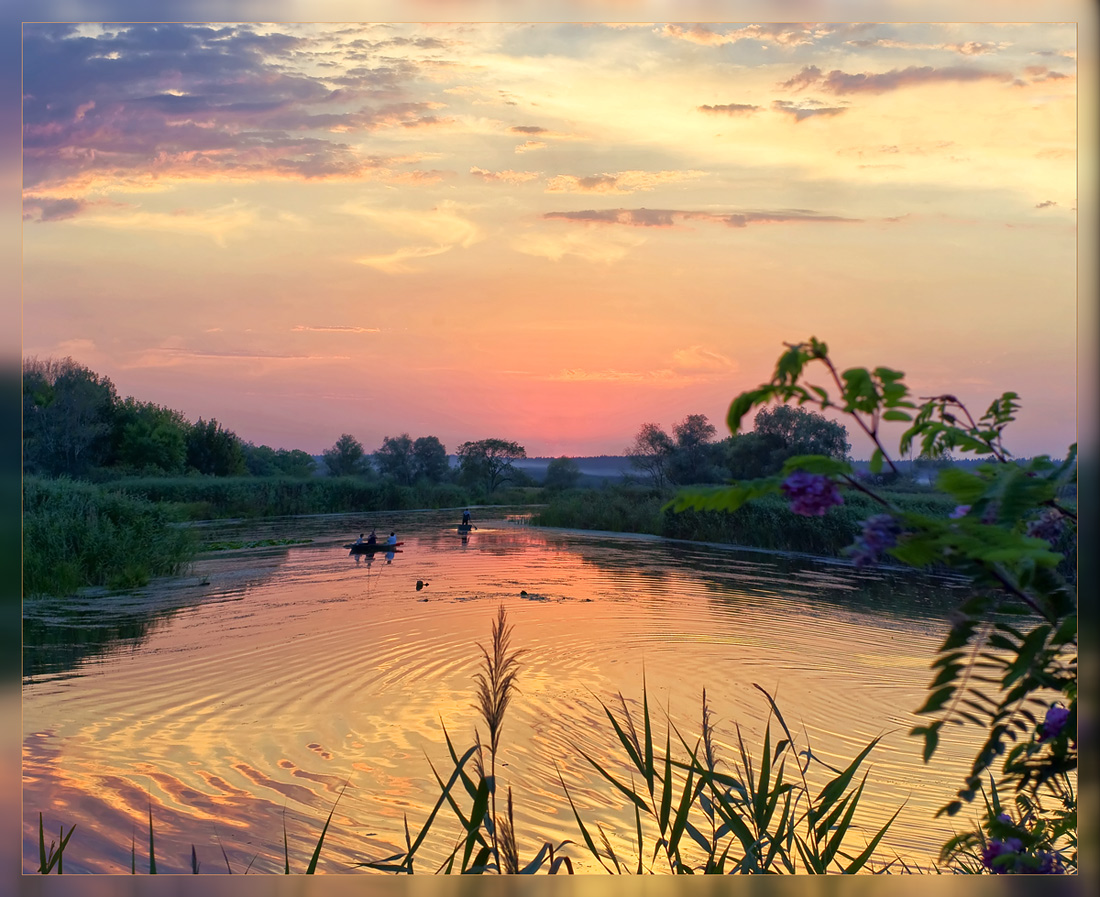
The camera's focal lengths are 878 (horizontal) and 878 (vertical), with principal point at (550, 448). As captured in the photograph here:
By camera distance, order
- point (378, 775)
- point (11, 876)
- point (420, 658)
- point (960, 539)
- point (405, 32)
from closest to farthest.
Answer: point (960, 539)
point (11, 876)
point (405, 32)
point (378, 775)
point (420, 658)

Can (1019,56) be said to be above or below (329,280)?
above

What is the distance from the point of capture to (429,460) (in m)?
9.48

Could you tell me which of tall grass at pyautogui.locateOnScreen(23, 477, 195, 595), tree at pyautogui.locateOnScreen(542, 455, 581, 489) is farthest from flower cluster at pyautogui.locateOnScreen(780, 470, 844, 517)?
tree at pyautogui.locateOnScreen(542, 455, 581, 489)

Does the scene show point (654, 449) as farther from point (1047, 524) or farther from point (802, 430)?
point (1047, 524)

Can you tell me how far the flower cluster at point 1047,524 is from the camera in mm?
1224

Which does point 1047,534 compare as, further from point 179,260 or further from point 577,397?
point 179,260

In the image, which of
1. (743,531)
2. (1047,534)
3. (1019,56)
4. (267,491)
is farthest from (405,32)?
(743,531)

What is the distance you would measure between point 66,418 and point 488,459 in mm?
4105

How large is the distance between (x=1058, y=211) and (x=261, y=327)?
7.21m

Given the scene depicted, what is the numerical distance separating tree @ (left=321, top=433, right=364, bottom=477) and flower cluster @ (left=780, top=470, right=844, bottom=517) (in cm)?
788

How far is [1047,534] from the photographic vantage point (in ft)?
4.12

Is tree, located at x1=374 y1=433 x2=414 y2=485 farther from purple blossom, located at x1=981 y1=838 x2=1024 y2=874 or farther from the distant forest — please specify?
purple blossom, located at x1=981 y1=838 x2=1024 y2=874

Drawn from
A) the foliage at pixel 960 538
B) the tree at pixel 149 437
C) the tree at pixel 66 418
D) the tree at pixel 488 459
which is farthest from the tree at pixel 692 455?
the foliage at pixel 960 538

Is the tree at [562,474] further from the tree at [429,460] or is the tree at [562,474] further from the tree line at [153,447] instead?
the tree at [429,460]
